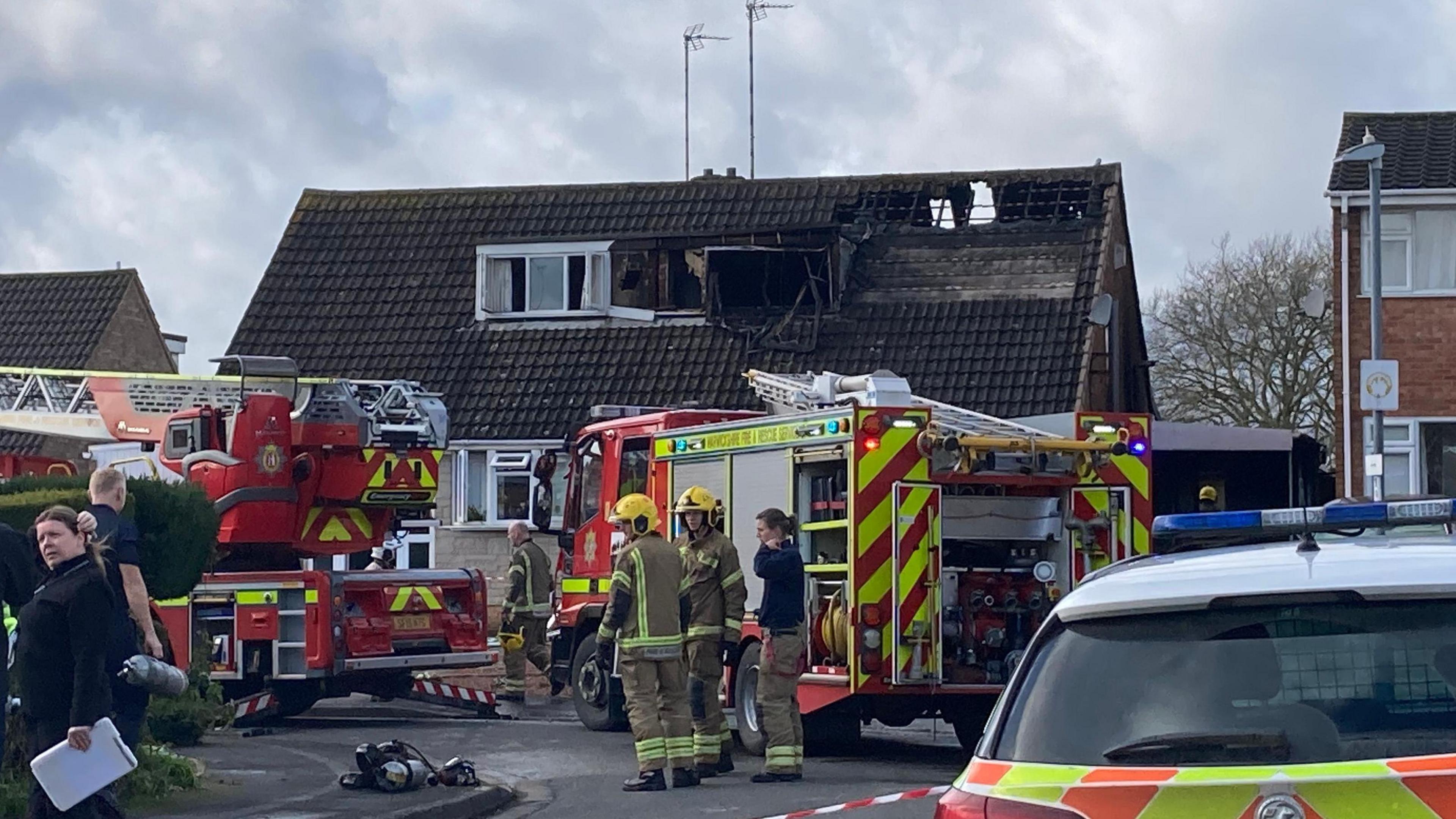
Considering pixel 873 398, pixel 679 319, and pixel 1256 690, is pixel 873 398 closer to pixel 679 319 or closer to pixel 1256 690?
pixel 1256 690

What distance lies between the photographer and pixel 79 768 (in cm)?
846

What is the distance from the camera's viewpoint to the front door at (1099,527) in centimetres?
1385

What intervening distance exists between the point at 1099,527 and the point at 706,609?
A: 281 centimetres

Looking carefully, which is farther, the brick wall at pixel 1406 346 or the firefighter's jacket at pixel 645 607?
the brick wall at pixel 1406 346

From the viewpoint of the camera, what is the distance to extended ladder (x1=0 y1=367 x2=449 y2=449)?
17297 mm

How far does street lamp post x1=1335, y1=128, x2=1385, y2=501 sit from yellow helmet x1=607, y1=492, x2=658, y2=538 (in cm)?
1270

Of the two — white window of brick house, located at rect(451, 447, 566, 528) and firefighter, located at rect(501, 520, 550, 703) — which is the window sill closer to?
white window of brick house, located at rect(451, 447, 566, 528)

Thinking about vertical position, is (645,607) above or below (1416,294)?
below

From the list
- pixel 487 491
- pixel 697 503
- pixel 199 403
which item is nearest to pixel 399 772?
pixel 697 503

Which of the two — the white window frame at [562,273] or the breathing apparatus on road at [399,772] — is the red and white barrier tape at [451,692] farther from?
the white window frame at [562,273]

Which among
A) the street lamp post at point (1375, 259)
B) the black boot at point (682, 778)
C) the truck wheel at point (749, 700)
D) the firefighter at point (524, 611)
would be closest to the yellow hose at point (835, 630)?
the truck wheel at point (749, 700)

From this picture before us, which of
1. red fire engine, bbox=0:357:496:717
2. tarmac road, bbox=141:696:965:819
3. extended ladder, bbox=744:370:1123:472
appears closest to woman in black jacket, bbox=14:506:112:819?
tarmac road, bbox=141:696:965:819

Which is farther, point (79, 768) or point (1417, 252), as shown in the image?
point (1417, 252)

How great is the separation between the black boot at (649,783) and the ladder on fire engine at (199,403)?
5893 mm
